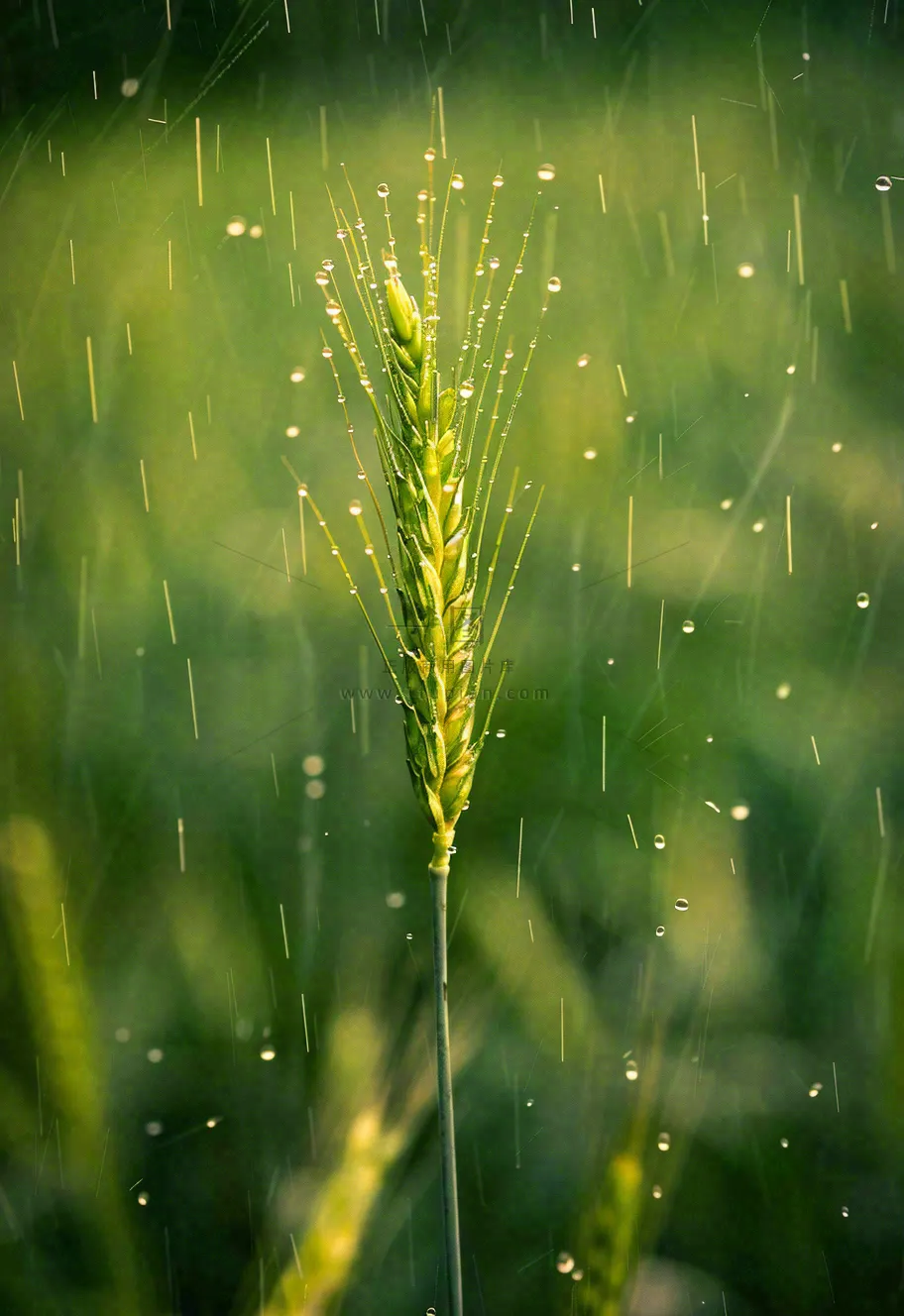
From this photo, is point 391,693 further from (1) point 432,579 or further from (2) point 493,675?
(1) point 432,579

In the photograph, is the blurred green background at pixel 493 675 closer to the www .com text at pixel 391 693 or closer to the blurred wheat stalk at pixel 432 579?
the www .com text at pixel 391 693

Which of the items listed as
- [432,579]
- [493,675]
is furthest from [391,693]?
[432,579]

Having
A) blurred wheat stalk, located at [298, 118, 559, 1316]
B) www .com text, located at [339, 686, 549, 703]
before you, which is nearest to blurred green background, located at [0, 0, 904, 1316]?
www .com text, located at [339, 686, 549, 703]

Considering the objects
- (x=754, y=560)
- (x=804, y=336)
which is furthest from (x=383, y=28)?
(x=754, y=560)

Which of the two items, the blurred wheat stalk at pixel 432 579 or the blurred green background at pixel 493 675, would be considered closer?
the blurred wheat stalk at pixel 432 579

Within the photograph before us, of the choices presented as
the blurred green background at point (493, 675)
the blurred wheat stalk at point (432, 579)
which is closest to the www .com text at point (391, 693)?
the blurred green background at point (493, 675)

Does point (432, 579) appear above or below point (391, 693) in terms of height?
above

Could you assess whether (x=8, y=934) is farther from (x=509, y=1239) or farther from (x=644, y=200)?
(x=644, y=200)

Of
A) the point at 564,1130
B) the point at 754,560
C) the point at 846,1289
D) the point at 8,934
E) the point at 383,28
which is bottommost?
the point at 846,1289
